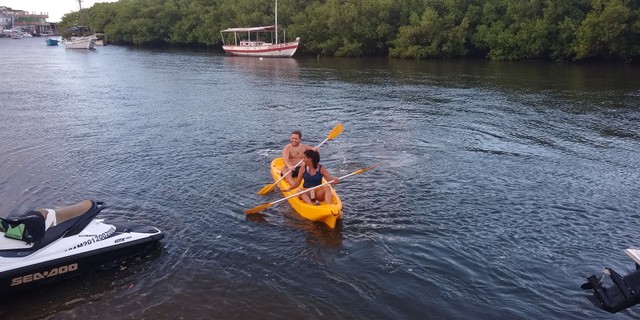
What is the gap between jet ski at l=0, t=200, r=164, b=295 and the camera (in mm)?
8938

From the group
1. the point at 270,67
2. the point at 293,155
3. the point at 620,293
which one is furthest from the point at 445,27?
the point at 620,293

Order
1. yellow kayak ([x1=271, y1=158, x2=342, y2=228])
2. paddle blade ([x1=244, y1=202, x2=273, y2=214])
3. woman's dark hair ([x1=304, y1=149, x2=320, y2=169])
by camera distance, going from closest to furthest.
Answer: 1. yellow kayak ([x1=271, y1=158, x2=342, y2=228])
2. woman's dark hair ([x1=304, y1=149, x2=320, y2=169])
3. paddle blade ([x1=244, y1=202, x2=273, y2=214])

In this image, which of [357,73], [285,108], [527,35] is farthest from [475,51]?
[285,108]

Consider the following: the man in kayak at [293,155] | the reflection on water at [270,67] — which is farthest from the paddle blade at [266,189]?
the reflection on water at [270,67]

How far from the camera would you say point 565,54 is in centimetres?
5250

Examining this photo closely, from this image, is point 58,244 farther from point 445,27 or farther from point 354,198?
point 445,27

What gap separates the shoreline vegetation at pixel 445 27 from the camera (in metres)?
48.9

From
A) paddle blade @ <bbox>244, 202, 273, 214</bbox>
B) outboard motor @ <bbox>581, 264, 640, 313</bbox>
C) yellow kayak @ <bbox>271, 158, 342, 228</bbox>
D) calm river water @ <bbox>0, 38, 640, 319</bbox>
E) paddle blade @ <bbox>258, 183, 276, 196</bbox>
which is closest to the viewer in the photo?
outboard motor @ <bbox>581, 264, 640, 313</bbox>

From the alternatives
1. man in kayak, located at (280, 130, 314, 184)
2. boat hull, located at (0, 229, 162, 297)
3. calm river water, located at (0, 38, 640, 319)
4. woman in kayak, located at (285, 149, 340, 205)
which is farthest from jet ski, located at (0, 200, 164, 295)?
man in kayak, located at (280, 130, 314, 184)

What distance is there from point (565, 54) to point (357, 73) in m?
23.0

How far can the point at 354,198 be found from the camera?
1390 cm

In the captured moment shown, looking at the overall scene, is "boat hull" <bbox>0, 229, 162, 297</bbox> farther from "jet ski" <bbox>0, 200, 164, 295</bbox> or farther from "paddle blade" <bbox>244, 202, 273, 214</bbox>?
"paddle blade" <bbox>244, 202, 273, 214</bbox>

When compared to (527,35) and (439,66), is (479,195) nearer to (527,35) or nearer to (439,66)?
(439,66)

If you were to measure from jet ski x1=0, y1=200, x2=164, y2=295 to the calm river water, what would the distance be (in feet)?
1.27
